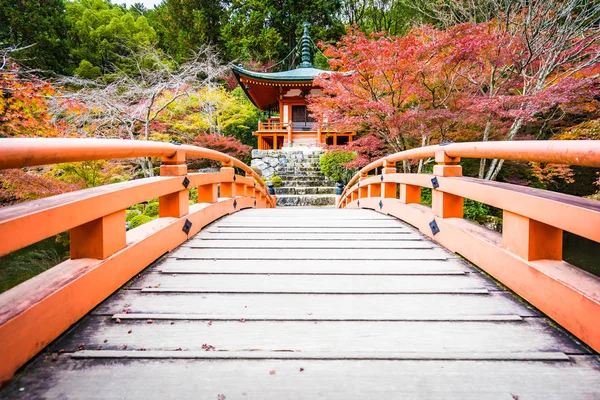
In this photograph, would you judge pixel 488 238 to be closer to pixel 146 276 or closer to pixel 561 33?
pixel 146 276

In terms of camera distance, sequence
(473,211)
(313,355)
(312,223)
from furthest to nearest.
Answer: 1. (473,211)
2. (312,223)
3. (313,355)

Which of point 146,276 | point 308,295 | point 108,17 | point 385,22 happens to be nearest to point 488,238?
point 308,295

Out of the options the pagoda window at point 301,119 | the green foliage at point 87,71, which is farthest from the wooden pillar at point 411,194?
the green foliage at point 87,71

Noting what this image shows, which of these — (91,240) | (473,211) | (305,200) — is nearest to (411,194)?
(91,240)

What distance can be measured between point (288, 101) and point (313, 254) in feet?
47.2

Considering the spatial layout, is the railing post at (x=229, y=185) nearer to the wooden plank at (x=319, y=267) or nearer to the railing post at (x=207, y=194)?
the railing post at (x=207, y=194)

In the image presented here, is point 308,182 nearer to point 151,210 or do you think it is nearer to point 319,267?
point 151,210

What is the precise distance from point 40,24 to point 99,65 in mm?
3101

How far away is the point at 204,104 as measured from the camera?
1316 centimetres

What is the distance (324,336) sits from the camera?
3.96ft

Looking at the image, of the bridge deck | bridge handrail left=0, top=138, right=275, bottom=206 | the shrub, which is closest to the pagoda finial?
the shrub

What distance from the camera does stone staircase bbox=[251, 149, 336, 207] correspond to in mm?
10273

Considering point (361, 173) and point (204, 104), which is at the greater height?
point (204, 104)

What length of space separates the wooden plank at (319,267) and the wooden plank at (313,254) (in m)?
0.06
